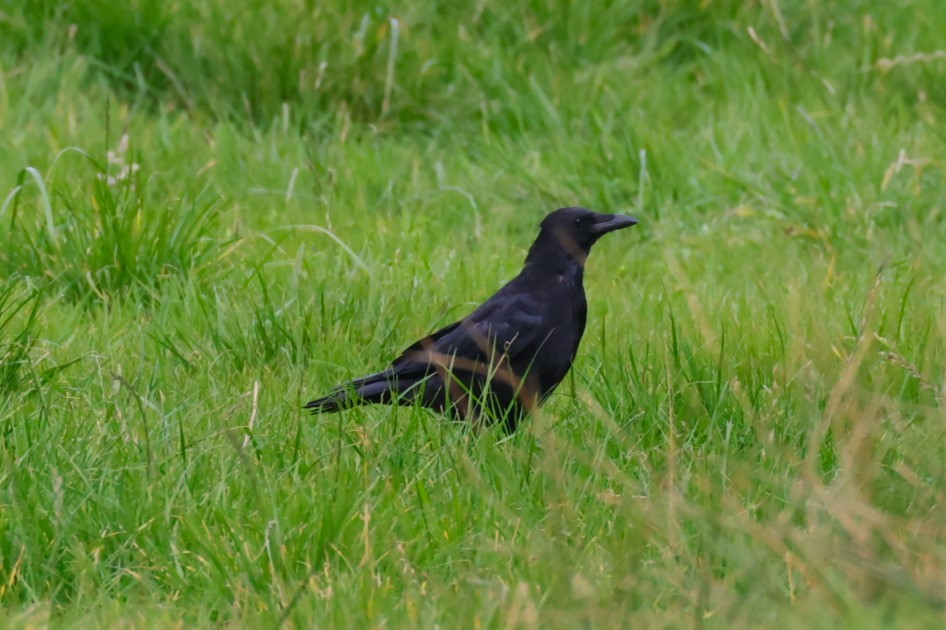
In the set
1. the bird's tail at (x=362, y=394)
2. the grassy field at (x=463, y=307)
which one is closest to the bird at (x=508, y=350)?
the bird's tail at (x=362, y=394)

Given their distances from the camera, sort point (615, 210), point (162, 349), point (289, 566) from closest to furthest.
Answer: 1. point (289, 566)
2. point (162, 349)
3. point (615, 210)

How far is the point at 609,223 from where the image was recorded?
4379 mm

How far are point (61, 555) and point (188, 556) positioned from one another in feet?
0.76

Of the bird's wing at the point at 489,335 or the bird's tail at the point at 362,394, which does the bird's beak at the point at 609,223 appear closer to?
the bird's wing at the point at 489,335

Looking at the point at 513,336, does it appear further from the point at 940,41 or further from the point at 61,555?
the point at 940,41

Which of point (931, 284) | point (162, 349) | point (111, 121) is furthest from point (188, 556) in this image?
point (111, 121)

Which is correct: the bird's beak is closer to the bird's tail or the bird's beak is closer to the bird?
the bird

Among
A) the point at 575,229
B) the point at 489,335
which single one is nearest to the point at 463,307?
the point at 575,229

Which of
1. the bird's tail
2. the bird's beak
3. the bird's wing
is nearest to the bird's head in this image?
the bird's beak

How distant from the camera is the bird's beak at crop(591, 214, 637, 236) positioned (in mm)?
4336

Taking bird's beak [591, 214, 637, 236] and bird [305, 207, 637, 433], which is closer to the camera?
bird [305, 207, 637, 433]

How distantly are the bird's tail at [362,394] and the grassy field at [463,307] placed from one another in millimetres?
89

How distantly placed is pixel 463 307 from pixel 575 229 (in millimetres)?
435

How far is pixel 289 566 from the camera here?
8.45 ft
